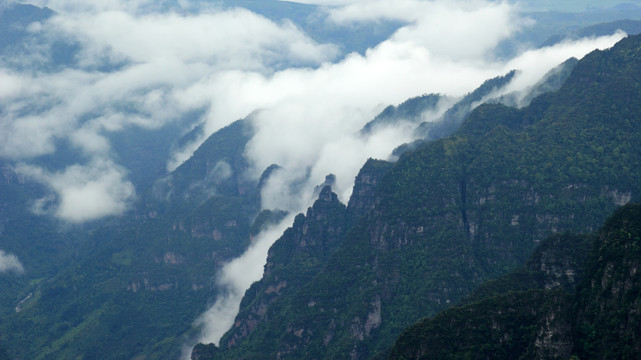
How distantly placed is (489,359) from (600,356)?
22.1 metres

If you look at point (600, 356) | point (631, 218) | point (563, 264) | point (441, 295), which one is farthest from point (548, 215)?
point (600, 356)

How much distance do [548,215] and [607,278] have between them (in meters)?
79.6

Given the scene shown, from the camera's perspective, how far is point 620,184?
193m

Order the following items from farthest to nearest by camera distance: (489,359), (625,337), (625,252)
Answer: (489,359)
(625,252)
(625,337)

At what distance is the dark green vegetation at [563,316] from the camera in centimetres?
11538

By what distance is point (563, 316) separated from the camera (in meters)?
125

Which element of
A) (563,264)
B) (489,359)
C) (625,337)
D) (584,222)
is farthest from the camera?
(584,222)

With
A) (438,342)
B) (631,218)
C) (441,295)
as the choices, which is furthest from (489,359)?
(441,295)

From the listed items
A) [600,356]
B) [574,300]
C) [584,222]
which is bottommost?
[600,356]

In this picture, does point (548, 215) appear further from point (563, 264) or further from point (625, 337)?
point (625, 337)

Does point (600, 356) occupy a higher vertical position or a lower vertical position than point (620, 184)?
lower

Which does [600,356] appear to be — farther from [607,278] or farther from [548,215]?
[548,215]

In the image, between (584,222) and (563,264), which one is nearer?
(563,264)

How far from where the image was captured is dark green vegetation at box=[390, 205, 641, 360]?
115 meters
